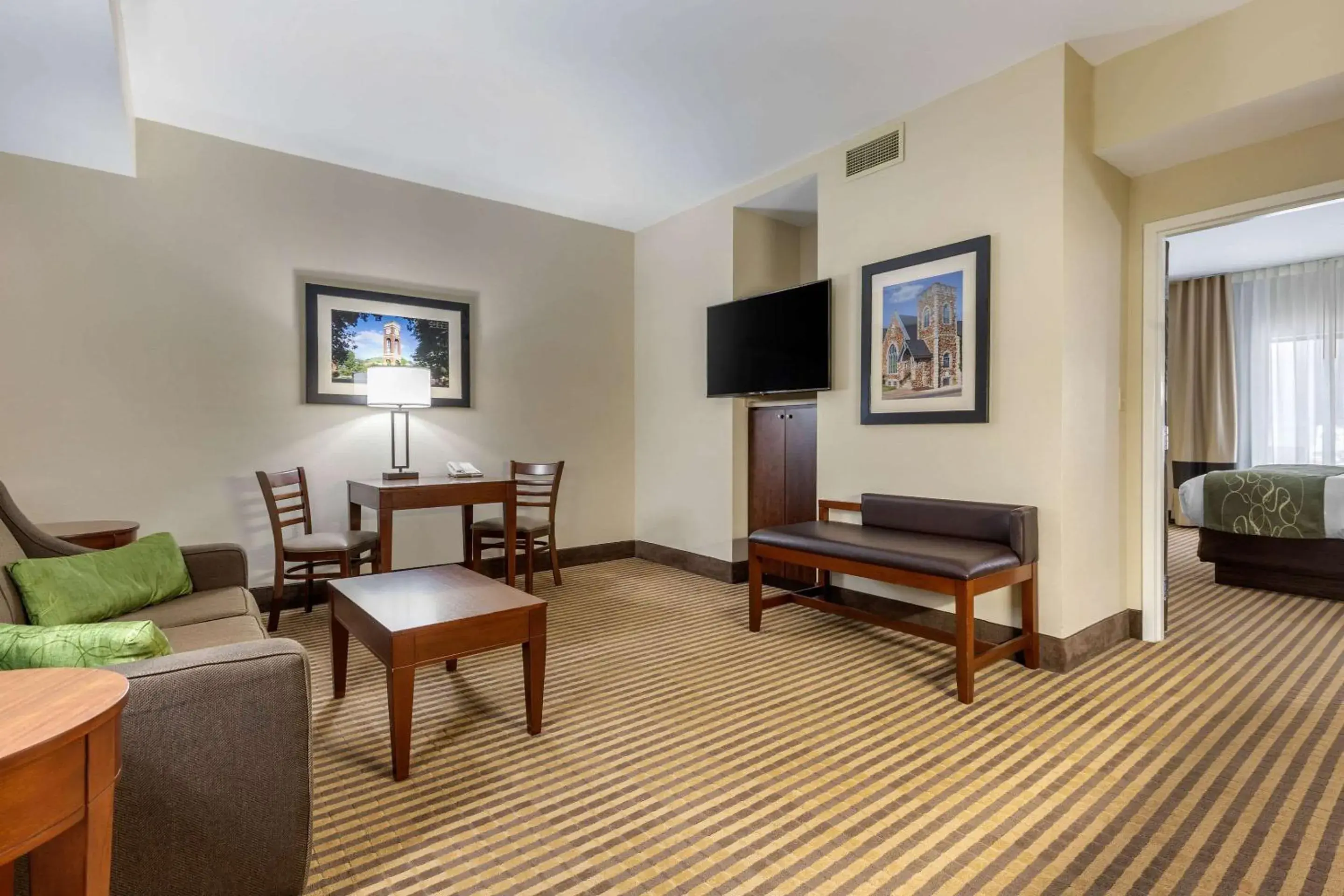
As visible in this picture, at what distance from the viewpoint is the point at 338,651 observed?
2.55 m

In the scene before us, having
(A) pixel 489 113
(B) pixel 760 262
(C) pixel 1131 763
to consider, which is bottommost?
(C) pixel 1131 763

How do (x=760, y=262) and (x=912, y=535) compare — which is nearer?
(x=912, y=535)

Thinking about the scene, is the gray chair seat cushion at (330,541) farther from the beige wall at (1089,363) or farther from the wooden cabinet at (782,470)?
the beige wall at (1089,363)

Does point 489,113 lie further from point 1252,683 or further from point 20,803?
point 1252,683

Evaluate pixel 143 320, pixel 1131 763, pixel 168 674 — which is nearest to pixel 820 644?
pixel 1131 763

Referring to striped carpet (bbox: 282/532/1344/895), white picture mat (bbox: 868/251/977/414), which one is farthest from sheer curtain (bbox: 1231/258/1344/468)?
white picture mat (bbox: 868/251/977/414)

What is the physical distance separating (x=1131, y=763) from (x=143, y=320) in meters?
4.86

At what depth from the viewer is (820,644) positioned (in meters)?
A: 3.24

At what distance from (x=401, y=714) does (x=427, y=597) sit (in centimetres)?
49

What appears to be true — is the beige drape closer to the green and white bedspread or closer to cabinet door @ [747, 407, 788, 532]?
the green and white bedspread

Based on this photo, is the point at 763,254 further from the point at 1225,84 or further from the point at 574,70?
the point at 1225,84

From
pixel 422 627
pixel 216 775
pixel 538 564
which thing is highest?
pixel 422 627

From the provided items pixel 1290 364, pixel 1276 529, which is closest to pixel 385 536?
pixel 1276 529

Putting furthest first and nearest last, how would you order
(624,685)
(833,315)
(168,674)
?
(833,315) → (624,685) → (168,674)
